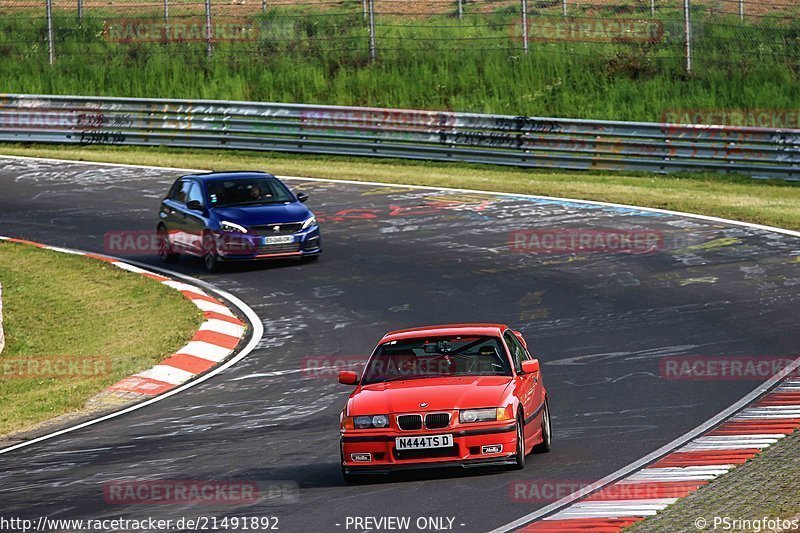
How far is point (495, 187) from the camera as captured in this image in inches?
1113

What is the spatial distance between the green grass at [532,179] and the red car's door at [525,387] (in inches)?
490

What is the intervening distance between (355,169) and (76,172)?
21.1 ft

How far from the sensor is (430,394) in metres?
10.5

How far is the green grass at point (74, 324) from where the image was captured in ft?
51.8

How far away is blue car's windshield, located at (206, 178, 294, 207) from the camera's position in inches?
886

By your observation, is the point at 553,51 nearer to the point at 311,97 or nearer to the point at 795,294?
the point at 311,97

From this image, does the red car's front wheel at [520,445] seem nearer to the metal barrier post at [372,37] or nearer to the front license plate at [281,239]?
the front license plate at [281,239]

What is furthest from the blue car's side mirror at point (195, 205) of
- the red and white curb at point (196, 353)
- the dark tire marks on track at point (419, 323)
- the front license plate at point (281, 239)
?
the red and white curb at point (196, 353)

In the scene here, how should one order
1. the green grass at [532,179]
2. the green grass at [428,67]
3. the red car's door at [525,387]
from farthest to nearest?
the green grass at [428,67] → the green grass at [532,179] → the red car's door at [525,387]

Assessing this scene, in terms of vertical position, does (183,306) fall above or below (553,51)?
below

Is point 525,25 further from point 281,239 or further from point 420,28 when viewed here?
point 281,239

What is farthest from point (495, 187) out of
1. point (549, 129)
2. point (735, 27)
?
point (735, 27)

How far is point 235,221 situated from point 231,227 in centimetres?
12

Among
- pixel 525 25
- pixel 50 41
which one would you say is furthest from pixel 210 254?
pixel 50 41
